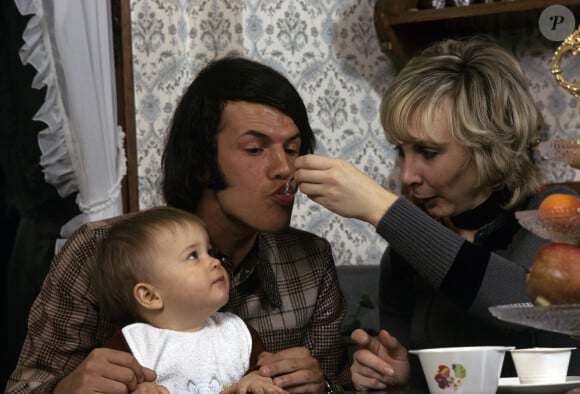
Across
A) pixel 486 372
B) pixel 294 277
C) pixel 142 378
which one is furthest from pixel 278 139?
pixel 486 372

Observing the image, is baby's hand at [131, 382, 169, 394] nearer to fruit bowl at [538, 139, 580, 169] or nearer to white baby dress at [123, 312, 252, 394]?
white baby dress at [123, 312, 252, 394]

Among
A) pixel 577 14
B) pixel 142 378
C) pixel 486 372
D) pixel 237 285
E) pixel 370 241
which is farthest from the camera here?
pixel 370 241

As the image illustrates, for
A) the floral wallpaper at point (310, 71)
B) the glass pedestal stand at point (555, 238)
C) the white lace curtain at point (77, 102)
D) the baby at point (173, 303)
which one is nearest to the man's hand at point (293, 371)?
the baby at point (173, 303)

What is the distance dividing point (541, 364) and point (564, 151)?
28cm

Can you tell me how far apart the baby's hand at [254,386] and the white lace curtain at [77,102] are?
1.59 m

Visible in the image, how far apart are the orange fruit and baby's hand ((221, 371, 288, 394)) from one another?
555mm

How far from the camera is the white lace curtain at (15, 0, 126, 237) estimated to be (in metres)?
2.76

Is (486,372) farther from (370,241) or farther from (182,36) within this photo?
(182,36)

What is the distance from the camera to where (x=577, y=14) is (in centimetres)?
277

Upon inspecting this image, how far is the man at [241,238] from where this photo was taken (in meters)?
1.66

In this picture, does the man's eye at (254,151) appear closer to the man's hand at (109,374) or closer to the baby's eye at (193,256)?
the baby's eye at (193,256)

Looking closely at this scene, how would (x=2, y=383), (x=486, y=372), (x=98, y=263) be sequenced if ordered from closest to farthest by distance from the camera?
(x=486, y=372), (x=98, y=263), (x=2, y=383)

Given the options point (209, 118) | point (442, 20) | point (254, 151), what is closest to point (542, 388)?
point (254, 151)

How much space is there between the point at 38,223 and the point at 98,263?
152 cm
